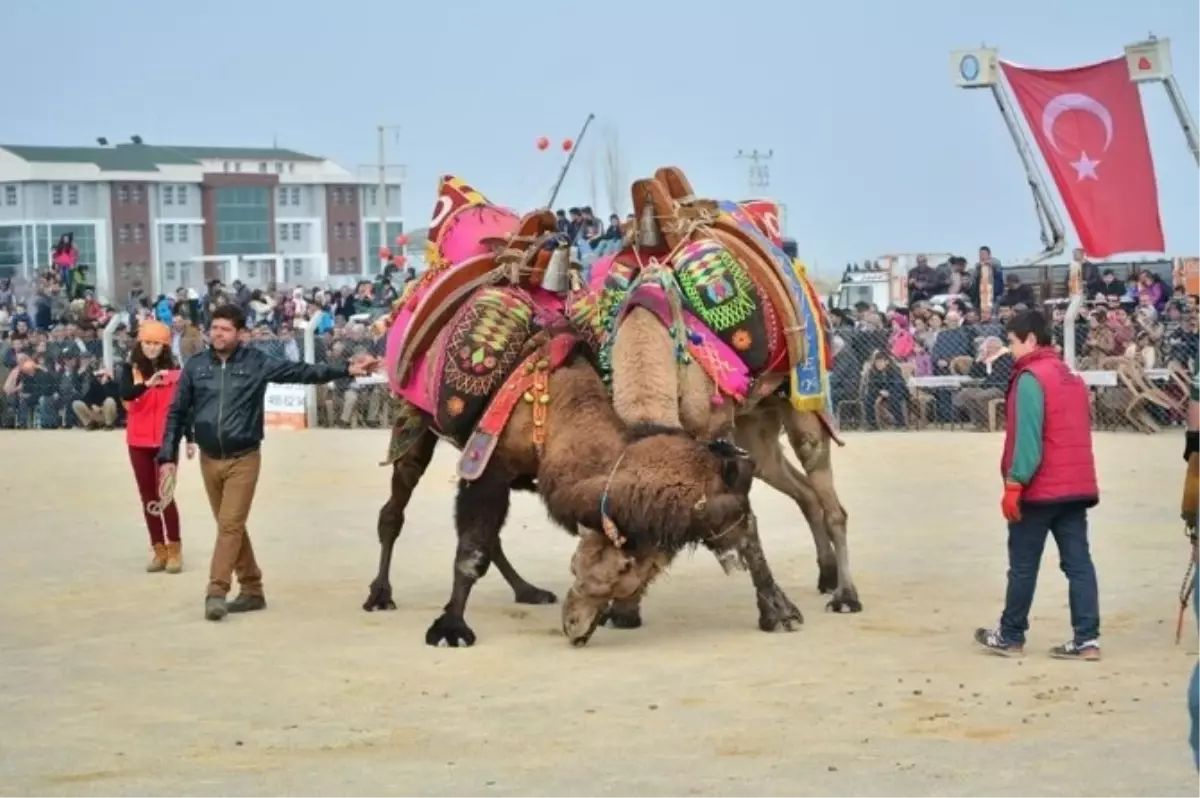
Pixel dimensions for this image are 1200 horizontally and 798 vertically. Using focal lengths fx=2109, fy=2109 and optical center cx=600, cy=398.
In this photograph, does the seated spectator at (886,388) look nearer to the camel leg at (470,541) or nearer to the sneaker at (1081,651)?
the camel leg at (470,541)

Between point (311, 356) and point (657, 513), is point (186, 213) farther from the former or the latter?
point (657, 513)

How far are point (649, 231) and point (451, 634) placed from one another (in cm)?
267

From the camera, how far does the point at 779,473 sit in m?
12.4

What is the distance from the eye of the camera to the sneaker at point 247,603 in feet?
39.0

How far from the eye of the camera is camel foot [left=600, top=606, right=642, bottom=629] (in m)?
10.9

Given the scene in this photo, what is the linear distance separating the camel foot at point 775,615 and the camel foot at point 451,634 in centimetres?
148

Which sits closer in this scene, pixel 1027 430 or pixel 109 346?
pixel 1027 430

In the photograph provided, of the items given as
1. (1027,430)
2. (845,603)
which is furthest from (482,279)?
(1027,430)

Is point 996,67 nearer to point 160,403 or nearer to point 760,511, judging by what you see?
point 760,511

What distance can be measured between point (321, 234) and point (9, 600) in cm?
9162

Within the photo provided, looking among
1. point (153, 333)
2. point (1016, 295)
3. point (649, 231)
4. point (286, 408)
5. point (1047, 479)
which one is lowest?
point (286, 408)

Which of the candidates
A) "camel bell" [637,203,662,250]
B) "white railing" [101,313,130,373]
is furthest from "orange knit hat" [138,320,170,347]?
"white railing" [101,313,130,373]

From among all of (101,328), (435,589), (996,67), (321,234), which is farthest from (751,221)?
(321,234)

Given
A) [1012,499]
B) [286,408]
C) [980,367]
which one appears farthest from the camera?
[286,408]
